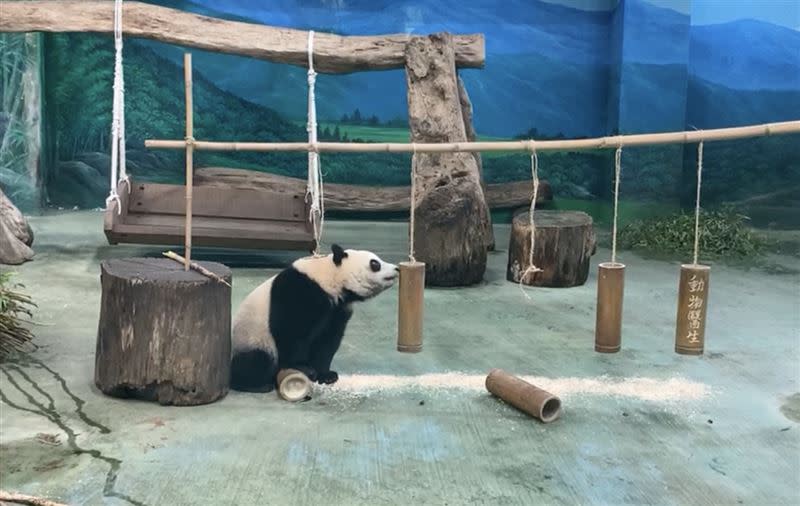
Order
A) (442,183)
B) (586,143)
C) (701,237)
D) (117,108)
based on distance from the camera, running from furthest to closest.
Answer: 1. (701,237)
2. (442,183)
3. (117,108)
4. (586,143)

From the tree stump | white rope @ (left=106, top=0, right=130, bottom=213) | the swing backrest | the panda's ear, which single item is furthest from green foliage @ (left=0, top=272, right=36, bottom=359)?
the swing backrest

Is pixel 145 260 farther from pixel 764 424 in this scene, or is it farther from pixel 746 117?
pixel 746 117

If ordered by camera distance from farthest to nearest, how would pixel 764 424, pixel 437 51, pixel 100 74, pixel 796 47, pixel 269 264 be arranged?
pixel 100 74, pixel 796 47, pixel 269 264, pixel 437 51, pixel 764 424

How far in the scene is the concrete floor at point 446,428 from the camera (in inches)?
126

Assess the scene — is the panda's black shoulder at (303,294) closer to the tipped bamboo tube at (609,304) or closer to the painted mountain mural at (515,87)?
the tipped bamboo tube at (609,304)

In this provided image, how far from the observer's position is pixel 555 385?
449 cm

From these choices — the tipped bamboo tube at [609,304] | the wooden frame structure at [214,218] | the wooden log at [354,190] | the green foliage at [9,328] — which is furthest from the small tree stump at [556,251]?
the green foliage at [9,328]

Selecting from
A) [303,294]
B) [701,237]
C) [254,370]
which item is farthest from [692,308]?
[701,237]

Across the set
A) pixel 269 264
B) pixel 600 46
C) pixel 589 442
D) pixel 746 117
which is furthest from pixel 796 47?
pixel 589 442

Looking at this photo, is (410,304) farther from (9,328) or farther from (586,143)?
(9,328)

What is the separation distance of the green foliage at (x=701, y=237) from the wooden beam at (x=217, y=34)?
10.1ft

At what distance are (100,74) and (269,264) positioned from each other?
4.44 m

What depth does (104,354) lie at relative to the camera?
13.2 ft

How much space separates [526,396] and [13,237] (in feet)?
16.6
